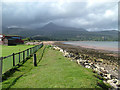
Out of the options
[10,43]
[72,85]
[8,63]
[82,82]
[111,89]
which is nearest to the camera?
[72,85]

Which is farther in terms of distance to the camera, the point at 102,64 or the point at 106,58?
the point at 106,58

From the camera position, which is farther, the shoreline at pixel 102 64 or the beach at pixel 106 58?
the beach at pixel 106 58

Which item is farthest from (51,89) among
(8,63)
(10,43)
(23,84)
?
(10,43)

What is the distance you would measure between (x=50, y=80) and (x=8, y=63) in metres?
5.43

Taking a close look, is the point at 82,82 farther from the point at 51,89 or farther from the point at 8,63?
the point at 8,63

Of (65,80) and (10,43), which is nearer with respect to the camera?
(65,80)

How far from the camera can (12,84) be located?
693cm

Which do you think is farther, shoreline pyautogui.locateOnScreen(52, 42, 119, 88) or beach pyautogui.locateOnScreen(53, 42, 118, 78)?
beach pyautogui.locateOnScreen(53, 42, 118, 78)

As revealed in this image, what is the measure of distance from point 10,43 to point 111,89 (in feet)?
177

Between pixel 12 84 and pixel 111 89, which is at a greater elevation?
pixel 12 84

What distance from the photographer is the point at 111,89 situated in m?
7.98

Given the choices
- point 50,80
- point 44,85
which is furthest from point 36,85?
point 50,80

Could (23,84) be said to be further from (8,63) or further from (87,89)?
(8,63)

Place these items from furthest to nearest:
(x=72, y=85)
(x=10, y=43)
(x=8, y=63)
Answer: (x=10, y=43) → (x=8, y=63) → (x=72, y=85)
